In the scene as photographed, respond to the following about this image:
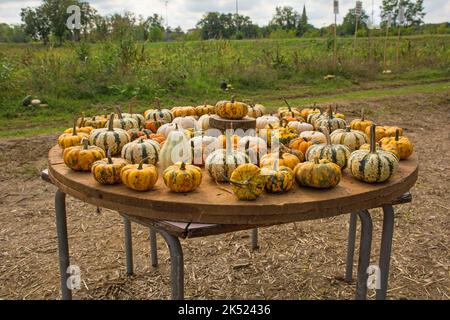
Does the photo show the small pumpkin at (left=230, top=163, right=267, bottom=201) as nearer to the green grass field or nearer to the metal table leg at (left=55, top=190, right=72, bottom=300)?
the metal table leg at (left=55, top=190, right=72, bottom=300)

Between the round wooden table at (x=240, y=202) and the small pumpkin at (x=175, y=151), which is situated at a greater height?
the small pumpkin at (x=175, y=151)

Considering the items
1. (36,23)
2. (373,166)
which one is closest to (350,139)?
(373,166)

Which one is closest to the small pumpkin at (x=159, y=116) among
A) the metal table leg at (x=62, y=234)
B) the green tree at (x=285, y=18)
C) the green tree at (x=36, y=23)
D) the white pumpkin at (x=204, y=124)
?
the white pumpkin at (x=204, y=124)

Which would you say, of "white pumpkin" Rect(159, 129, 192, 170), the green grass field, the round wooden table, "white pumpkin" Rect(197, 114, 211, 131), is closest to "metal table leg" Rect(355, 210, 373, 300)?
the round wooden table

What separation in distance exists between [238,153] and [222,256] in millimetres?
2118

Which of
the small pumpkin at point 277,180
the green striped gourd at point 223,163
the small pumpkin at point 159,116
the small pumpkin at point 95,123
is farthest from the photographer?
the small pumpkin at point 159,116

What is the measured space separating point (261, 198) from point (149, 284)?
2.09 metres

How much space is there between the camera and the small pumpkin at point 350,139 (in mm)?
2570

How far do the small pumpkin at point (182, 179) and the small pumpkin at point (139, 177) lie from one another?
0.06 m

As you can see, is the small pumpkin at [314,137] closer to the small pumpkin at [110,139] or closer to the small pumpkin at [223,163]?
the small pumpkin at [223,163]

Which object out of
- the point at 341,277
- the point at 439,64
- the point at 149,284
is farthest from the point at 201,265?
the point at 439,64

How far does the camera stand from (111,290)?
11.8 ft

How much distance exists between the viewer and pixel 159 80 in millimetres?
11812
